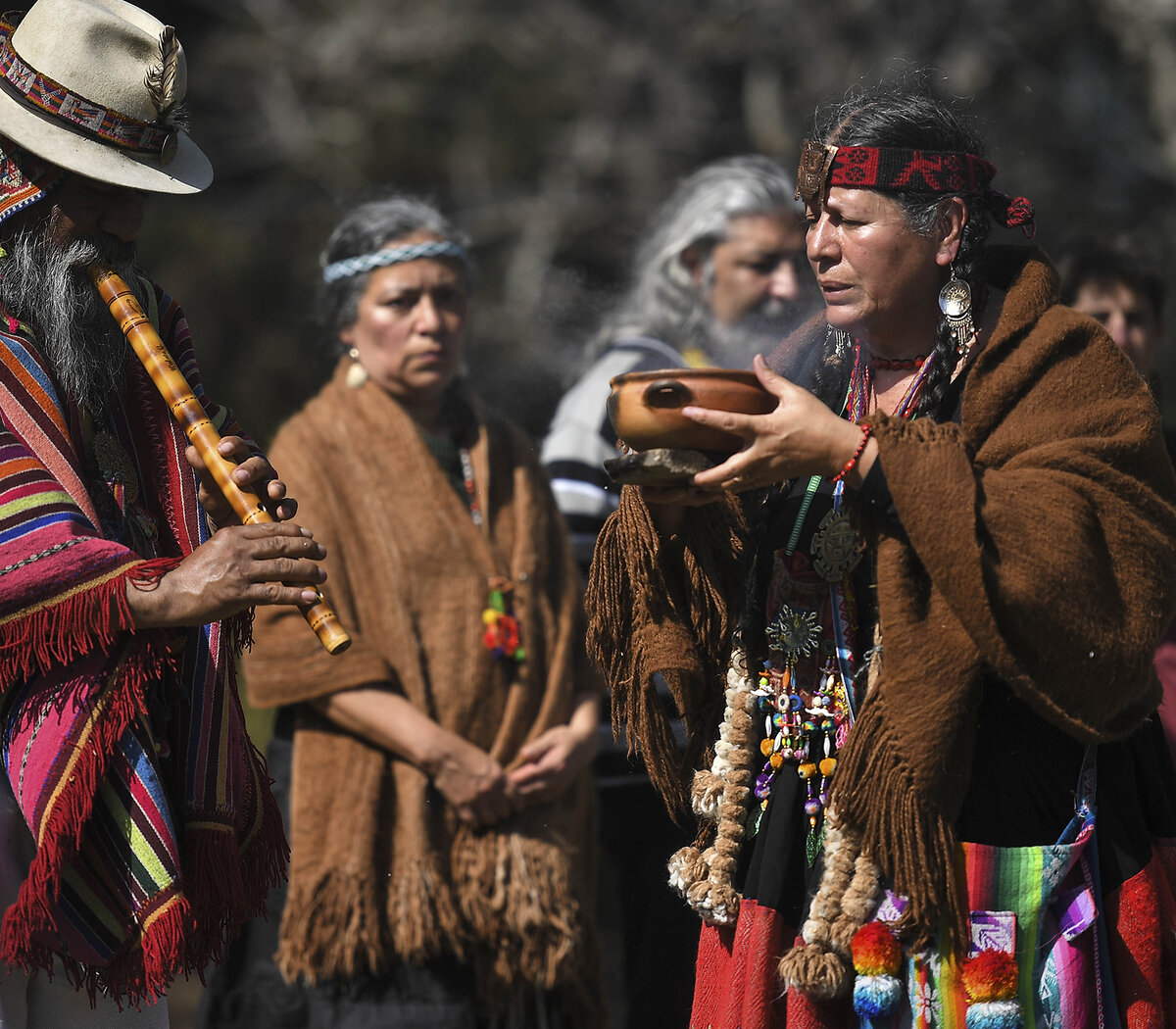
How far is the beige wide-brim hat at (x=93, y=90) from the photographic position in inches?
97.2

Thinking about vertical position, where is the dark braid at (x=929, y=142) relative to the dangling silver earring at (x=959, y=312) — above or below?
above

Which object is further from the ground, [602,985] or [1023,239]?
[1023,239]

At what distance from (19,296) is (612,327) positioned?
2680 millimetres

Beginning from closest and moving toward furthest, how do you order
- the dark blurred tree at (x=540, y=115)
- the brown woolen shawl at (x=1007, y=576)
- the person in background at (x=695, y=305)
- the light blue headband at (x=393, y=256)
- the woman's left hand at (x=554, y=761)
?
the brown woolen shawl at (x=1007, y=576), the woman's left hand at (x=554, y=761), the light blue headband at (x=393, y=256), the person in background at (x=695, y=305), the dark blurred tree at (x=540, y=115)

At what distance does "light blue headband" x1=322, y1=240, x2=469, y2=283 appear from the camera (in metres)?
4.28

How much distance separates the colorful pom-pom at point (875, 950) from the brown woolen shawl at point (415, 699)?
68.5 inches

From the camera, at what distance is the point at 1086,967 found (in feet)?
7.43

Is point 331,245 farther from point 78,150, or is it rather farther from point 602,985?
point 602,985

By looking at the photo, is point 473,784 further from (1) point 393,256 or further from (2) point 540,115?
(2) point 540,115

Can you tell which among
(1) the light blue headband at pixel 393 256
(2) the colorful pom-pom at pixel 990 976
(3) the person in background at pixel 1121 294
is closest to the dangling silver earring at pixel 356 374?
(1) the light blue headband at pixel 393 256

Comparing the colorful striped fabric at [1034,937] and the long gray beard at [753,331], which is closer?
the colorful striped fabric at [1034,937]

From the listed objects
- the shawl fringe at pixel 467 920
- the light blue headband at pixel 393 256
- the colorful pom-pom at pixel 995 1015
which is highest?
the light blue headband at pixel 393 256

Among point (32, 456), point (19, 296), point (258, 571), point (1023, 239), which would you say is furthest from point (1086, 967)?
point (19, 296)

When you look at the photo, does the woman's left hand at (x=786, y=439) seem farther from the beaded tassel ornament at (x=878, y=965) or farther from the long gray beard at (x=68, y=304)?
the long gray beard at (x=68, y=304)
